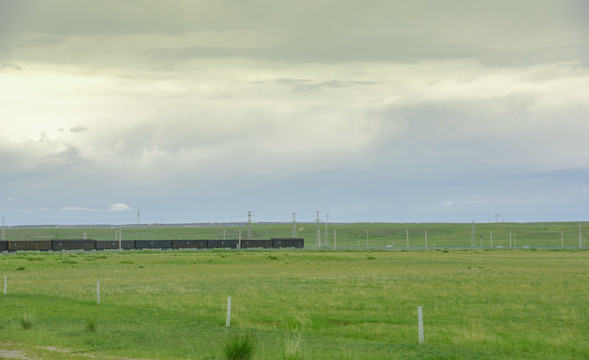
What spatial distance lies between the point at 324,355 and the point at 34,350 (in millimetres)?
8787

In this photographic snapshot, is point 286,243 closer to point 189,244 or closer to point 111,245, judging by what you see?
point 189,244

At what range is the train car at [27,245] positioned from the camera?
133 metres

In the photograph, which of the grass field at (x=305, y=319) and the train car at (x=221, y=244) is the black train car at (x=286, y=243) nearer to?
the train car at (x=221, y=244)

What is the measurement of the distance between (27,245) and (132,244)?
1160 inches

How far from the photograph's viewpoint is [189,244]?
16338cm

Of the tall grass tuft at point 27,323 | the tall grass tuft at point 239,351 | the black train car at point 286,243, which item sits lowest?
the black train car at point 286,243

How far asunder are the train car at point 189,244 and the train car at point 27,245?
93.0 feet

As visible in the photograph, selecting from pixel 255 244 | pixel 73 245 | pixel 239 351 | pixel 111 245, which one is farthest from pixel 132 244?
pixel 239 351

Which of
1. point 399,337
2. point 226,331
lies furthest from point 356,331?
point 226,331

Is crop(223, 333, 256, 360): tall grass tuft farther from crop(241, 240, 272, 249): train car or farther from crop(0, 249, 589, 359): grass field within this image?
crop(241, 240, 272, 249): train car

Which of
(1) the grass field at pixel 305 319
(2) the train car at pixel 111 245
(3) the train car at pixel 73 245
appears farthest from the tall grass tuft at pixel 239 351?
(3) the train car at pixel 73 245

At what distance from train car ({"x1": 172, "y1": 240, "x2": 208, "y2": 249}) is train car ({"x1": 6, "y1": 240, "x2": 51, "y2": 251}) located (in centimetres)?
2836

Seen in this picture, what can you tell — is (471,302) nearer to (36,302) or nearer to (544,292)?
(544,292)

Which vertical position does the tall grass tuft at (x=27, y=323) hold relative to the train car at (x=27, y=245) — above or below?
above
